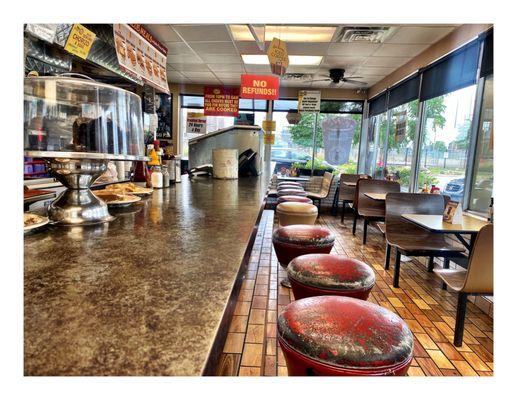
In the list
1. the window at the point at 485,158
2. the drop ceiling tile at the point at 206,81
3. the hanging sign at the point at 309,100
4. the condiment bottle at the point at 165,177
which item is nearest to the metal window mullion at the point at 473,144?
the window at the point at 485,158

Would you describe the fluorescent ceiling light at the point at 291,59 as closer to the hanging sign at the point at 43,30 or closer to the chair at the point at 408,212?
the chair at the point at 408,212

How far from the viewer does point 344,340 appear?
2.76 ft

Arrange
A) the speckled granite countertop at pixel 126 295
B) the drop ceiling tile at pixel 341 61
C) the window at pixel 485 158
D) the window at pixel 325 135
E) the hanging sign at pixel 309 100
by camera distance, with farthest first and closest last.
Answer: the window at pixel 325 135
the hanging sign at pixel 309 100
the drop ceiling tile at pixel 341 61
the window at pixel 485 158
the speckled granite countertop at pixel 126 295

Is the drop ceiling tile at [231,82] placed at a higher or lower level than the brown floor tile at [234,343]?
higher

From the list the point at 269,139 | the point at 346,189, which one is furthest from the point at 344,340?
the point at 269,139

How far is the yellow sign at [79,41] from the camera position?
2748 mm

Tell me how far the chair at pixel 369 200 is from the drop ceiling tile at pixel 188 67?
3.91 meters

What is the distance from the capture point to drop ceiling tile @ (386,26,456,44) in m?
4.11

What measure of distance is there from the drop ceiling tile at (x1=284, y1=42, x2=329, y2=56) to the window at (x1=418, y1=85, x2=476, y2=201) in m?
1.83

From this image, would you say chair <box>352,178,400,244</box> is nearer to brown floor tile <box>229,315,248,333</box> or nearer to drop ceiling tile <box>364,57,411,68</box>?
drop ceiling tile <box>364,57,411,68</box>

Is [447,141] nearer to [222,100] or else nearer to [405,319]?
[405,319]

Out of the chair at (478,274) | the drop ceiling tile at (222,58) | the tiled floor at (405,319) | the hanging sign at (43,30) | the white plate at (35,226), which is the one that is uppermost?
the drop ceiling tile at (222,58)

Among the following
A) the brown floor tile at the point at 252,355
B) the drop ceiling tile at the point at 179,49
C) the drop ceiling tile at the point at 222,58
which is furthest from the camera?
the drop ceiling tile at the point at 222,58

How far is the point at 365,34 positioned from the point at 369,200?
2429 mm
